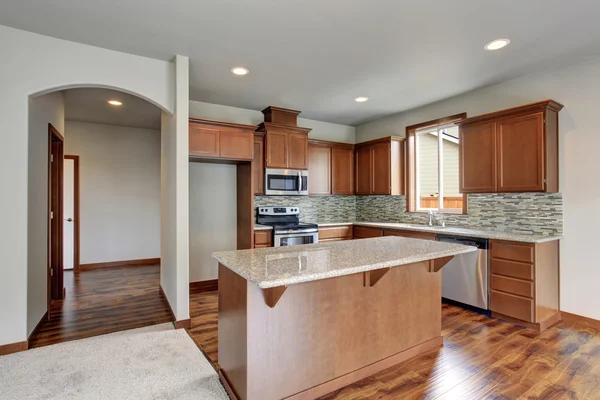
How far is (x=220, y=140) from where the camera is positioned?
3.94 meters

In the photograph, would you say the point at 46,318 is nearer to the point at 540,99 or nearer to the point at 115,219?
the point at 115,219

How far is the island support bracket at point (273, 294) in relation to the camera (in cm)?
169

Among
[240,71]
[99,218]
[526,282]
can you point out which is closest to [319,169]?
[240,71]

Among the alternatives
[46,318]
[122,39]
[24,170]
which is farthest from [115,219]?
[122,39]

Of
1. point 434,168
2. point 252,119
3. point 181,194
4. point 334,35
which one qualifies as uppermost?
point 334,35

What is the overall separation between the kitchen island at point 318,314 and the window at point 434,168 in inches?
90.1

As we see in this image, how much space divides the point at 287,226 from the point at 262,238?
0.40 metres

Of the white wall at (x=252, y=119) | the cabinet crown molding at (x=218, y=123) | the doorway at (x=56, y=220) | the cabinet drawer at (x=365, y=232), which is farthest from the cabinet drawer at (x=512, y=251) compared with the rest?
the doorway at (x=56, y=220)

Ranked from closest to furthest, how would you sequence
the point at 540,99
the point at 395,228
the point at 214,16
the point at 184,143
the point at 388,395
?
1. the point at 388,395
2. the point at 214,16
3. the point at 184,143
4. the point at 540,99
5. the point at 395,228

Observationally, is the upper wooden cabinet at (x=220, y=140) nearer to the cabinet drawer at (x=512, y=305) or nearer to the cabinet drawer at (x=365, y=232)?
the cabinet drawer at (x=365, y=232)

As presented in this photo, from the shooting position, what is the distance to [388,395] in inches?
80.3

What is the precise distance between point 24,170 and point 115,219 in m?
3.68

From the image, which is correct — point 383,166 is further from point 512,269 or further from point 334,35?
point 334,35

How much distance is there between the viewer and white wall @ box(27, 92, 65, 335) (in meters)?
2.79
